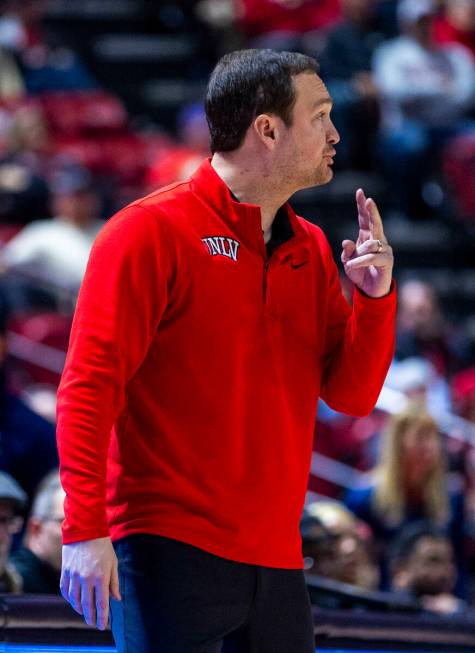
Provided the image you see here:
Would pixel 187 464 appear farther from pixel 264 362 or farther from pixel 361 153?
pixel 361 153

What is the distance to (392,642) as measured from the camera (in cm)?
313

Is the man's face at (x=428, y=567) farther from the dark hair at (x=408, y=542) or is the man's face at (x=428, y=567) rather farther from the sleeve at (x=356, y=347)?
the sleeve at (x=356, y=347)

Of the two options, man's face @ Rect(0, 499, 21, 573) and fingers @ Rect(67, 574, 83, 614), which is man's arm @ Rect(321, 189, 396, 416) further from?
man's face @ Rect(0, 499, 21, 573)

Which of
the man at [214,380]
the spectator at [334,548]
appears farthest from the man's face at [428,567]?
the man at [214,380]

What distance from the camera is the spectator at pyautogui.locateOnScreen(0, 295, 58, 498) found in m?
5.03

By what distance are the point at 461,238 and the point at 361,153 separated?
0.91 meters

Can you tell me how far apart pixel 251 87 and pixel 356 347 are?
1.66 ft

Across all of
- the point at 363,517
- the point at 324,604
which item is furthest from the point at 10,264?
the point at 324,604

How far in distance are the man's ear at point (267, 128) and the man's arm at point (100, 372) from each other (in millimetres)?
246

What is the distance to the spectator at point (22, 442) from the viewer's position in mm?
5027

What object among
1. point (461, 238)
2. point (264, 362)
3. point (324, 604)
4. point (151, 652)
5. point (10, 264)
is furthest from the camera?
point (461, 238)

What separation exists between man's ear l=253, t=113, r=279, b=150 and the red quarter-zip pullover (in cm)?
11

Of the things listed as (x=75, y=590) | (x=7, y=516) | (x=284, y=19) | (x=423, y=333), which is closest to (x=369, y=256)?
(x=75, y=590)

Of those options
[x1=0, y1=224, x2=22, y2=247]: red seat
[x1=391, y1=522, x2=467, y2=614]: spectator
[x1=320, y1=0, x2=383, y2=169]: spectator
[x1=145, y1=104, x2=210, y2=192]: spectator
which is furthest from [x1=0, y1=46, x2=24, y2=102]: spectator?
[x1=391, y1=522, x2=467, y2=614]: spectator
